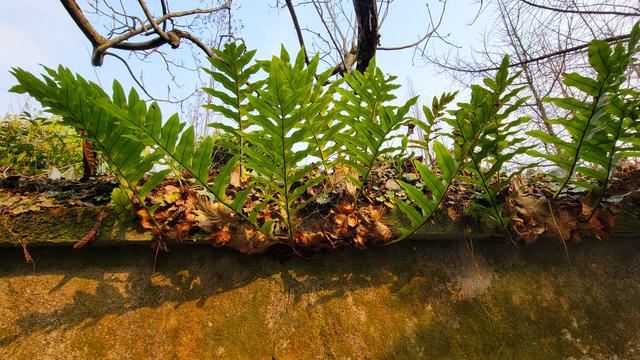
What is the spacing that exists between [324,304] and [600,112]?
1.05 m

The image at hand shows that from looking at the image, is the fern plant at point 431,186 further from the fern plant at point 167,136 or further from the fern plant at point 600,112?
the fern plant at point 167,136

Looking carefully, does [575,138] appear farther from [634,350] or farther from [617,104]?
[634,350]

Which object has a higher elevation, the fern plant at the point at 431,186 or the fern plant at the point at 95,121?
the fern plant at the point at 95,121

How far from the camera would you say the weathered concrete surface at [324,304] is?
1.03m

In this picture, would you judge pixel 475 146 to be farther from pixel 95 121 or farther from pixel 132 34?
pixel 132 34

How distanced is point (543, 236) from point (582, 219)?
5.7 inches

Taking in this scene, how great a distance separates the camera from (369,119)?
1.36m

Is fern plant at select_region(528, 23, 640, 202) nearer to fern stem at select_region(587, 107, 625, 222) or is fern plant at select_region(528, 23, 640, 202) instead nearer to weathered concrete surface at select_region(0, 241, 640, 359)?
fern stem at select_region(587, 107, 625, 222)

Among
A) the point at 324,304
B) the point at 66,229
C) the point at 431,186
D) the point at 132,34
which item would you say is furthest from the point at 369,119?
the point at 132,34

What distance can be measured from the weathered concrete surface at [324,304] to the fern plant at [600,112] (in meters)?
0.38

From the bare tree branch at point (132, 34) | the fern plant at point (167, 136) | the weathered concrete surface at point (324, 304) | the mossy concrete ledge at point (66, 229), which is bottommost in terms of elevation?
the weathered concrete surface at point (324, 304)

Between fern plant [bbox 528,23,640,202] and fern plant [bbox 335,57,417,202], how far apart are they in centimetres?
47

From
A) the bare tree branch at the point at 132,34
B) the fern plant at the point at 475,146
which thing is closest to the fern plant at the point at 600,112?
the fern plant at the point at 475,146

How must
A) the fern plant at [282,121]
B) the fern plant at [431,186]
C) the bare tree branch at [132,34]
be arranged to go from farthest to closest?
the bare tree branch at [132,34], the fern plant at [431,186], the fern plant at [282,121]
